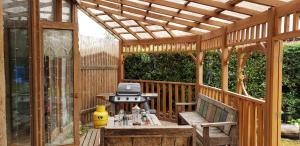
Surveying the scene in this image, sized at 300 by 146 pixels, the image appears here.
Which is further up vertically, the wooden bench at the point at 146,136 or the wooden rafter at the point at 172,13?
the wooden rafter at the point at 172,13

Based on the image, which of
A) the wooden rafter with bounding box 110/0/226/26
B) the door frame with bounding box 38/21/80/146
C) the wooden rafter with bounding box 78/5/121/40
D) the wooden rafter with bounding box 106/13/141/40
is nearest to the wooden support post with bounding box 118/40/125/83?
the wooden rafter with bounding box 78/5/121/40

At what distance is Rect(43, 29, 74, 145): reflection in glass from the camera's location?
4363mm

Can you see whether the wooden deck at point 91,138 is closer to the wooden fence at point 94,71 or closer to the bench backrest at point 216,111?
the wooden fence at point 94,71

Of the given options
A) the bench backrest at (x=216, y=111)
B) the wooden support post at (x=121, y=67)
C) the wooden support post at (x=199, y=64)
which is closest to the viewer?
the bench backrest at (x=216, y=111)

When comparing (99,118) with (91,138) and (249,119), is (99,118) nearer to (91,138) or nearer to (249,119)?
(91,138)

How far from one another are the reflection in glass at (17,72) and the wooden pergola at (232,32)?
14cm

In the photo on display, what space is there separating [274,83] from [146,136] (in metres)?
1.86

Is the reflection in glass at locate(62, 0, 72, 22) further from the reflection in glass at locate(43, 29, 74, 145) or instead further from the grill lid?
the grill lid

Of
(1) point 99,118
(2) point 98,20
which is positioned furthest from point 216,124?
(2) point 98,20

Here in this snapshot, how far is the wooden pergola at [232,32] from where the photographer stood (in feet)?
13.2

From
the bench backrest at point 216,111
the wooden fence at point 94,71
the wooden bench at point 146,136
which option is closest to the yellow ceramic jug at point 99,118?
the wooden fence at point 94,71

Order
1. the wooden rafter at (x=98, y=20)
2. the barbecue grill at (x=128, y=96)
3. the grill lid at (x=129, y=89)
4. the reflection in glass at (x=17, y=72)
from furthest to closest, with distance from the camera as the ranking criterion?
the wooden rafter at (x=98, y=20)
the grill lid at (x=129, y=89)
the barbecue grill at (x=128, y=96)
the reflection in glass at (x=17, y=72)

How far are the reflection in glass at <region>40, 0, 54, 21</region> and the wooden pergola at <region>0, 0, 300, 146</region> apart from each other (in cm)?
24

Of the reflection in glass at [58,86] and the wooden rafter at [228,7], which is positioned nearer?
the reflection in glass at [58,86]
